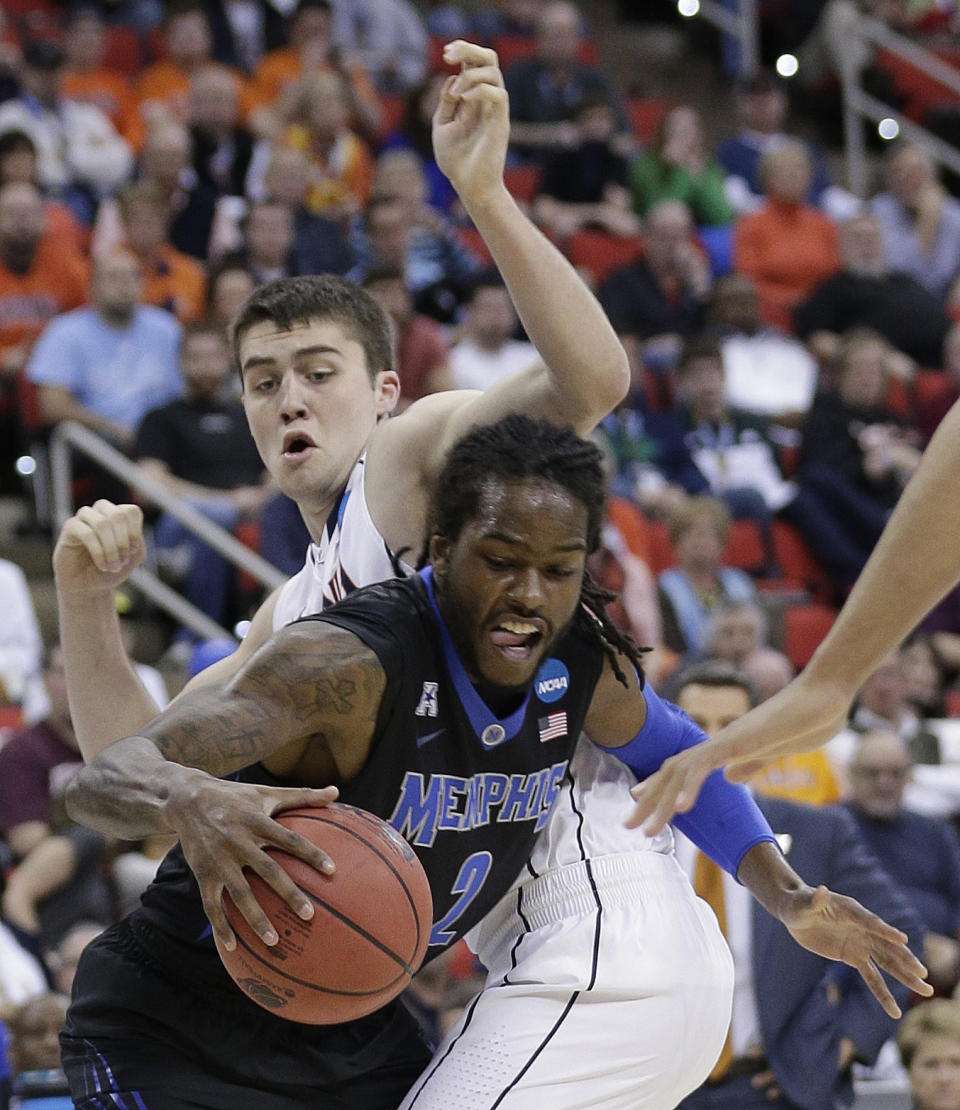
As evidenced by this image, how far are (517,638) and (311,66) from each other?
8534mm

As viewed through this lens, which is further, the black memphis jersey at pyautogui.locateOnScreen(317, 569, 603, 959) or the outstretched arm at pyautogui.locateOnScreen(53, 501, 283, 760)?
the outstretched arm at pyautogui.locateOnScreen(53, 501, 283, 760)

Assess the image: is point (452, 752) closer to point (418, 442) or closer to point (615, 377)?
point (418, 442)

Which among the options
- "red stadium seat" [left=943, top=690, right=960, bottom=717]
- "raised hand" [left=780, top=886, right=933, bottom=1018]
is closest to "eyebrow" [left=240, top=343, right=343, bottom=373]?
"raised hand" [left=780, top=886, right=933, bottom=1018]

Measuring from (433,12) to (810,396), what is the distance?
14.9ft

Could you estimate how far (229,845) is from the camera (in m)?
2.44

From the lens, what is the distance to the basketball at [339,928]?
257cm

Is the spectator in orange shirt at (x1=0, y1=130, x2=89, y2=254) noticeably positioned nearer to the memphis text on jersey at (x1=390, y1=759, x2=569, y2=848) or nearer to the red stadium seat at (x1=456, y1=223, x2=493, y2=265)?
the red stadium seat at (x1=456, y1=223, x2=493, y2=265)

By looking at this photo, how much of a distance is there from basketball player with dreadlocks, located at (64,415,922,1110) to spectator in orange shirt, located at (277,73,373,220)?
716 cm

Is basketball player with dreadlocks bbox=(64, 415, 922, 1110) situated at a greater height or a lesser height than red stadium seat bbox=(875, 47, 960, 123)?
Answer: lesser

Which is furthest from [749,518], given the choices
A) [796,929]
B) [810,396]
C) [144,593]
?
[796,929]

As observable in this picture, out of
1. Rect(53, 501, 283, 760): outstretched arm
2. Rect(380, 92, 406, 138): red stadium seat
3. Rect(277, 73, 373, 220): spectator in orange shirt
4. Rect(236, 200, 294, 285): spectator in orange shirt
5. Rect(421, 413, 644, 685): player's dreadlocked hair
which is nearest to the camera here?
Rect(421, 413, 644, 685): player's dreadlocked hair

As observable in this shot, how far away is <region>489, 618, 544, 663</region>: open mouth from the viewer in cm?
295

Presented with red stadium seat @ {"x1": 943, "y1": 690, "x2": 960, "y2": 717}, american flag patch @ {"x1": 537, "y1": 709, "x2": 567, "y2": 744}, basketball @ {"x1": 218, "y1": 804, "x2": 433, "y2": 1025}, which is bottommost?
red stadium seat @ {"x1": 943, "y1": 690, "x2": 960, "y2": 717}

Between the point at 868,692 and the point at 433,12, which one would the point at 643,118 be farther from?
the point at 868,692
